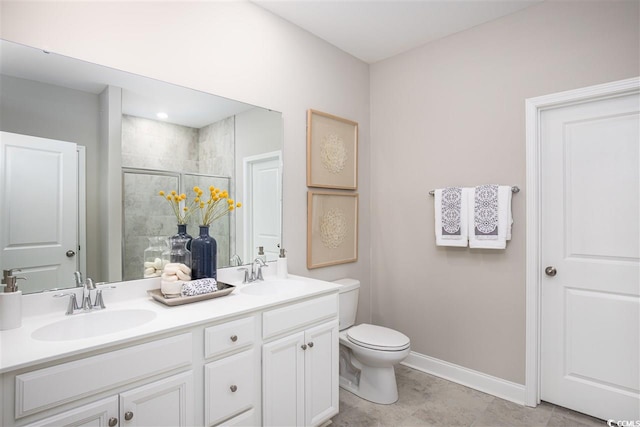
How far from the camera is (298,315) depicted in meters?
1.77

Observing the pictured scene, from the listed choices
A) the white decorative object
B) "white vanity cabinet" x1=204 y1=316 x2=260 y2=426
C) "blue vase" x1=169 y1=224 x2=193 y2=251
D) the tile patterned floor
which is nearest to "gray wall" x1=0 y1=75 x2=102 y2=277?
"blue vase" x1=169 y1=224 x2=193 y2=251

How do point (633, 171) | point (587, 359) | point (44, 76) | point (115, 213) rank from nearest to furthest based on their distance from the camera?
point (44, 76) → point (115, 213) → point (633, 171) → point (587, 359)

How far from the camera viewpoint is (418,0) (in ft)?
7.18

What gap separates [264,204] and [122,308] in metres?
1.03

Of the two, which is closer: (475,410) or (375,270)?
(475,410)

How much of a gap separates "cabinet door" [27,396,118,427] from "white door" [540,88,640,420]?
247 centimetres

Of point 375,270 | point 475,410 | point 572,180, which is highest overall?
point 572,180

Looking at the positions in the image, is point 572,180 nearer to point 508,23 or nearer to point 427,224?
point 427,224

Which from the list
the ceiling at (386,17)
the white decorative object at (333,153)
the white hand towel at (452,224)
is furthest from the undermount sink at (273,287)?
the ceiling at (386,17)

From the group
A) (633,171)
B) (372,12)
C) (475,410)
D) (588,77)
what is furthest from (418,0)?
(475,410)

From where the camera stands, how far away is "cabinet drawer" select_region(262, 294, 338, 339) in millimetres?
1632

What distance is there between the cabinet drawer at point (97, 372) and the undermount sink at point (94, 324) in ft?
0.72

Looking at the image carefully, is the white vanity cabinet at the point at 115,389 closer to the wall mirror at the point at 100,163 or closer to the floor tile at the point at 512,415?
the wall mirror at the point at 100,163

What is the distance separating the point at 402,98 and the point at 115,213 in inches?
92.0
